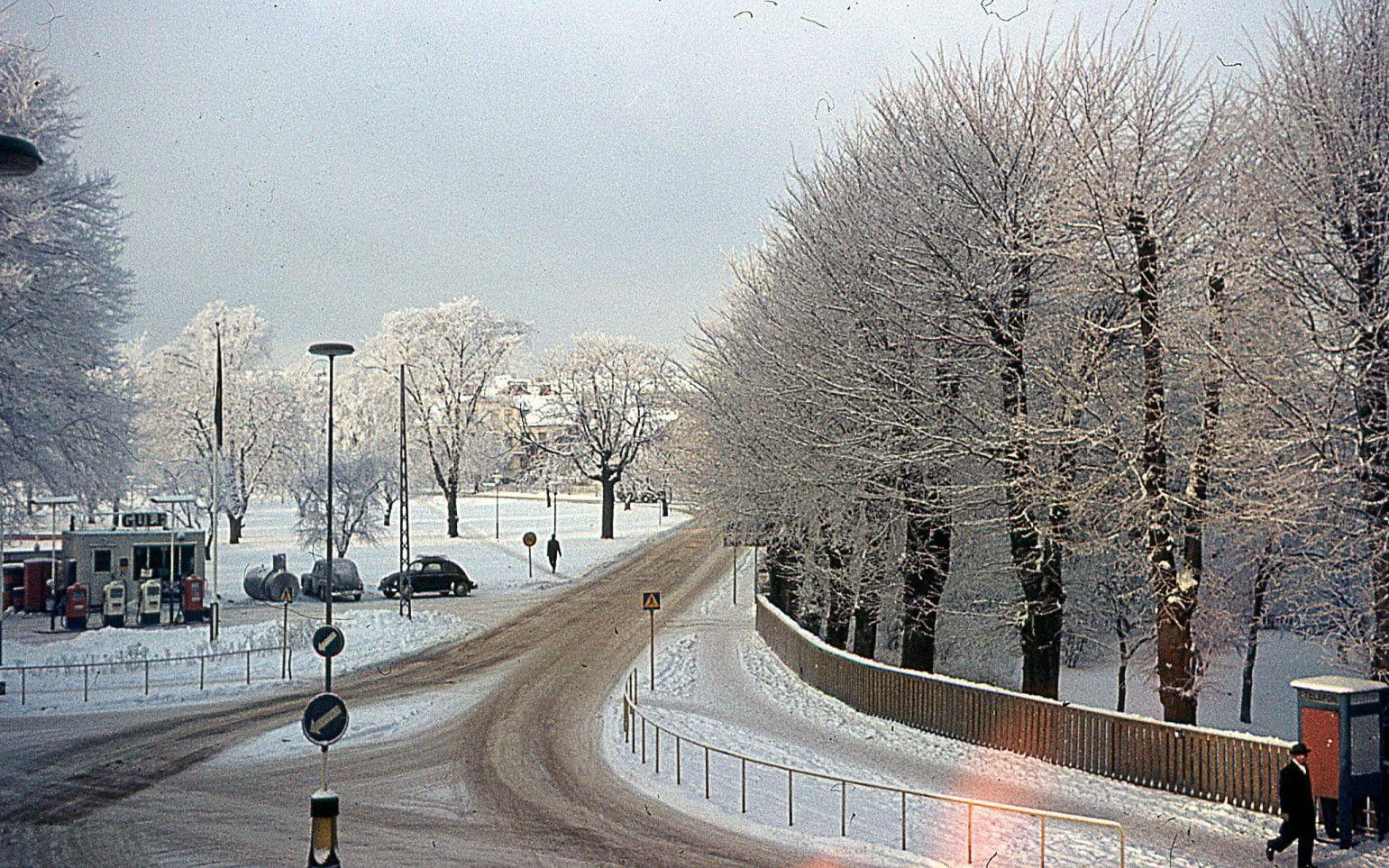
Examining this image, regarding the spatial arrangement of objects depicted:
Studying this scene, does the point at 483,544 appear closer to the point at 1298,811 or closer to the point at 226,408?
the point at 226,408

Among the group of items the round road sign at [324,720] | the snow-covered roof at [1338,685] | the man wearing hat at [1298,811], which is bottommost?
the man wearing hat at [1298,811]

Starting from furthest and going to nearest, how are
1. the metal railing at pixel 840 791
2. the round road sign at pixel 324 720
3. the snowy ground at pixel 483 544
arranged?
the snowy ground at pixel 483 544 → the metal railing at pixel 840 791 → the round road sign at pixel 324 720

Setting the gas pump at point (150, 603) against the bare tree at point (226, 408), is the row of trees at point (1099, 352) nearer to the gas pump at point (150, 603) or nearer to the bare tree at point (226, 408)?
the gas pump at point (150, 603)

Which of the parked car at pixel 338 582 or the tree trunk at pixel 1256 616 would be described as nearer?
the tree trunk at pixel 1256 616

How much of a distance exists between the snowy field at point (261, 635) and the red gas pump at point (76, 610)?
30cm

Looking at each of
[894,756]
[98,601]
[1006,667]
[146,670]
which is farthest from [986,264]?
[98,601]

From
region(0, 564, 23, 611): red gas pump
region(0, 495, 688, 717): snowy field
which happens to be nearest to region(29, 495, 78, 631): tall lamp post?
region(0, 495, 688, 717): snowy field

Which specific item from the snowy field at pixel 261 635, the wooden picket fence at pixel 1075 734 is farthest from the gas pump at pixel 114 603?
the wooden picket fence at pixel 1075 734

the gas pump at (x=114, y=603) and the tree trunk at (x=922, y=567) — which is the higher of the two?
the tree trunk at (x=922, y=567)

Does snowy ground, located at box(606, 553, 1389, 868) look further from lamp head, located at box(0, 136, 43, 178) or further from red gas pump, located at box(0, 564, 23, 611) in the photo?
red gas pump, located at box(0, 564, 23, 611)

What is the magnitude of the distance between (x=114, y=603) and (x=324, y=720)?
82.8 feet

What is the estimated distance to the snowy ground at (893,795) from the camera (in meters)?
11.9

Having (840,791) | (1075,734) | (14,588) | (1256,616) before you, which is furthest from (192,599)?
(1256,616)

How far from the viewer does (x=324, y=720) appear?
419 inches
